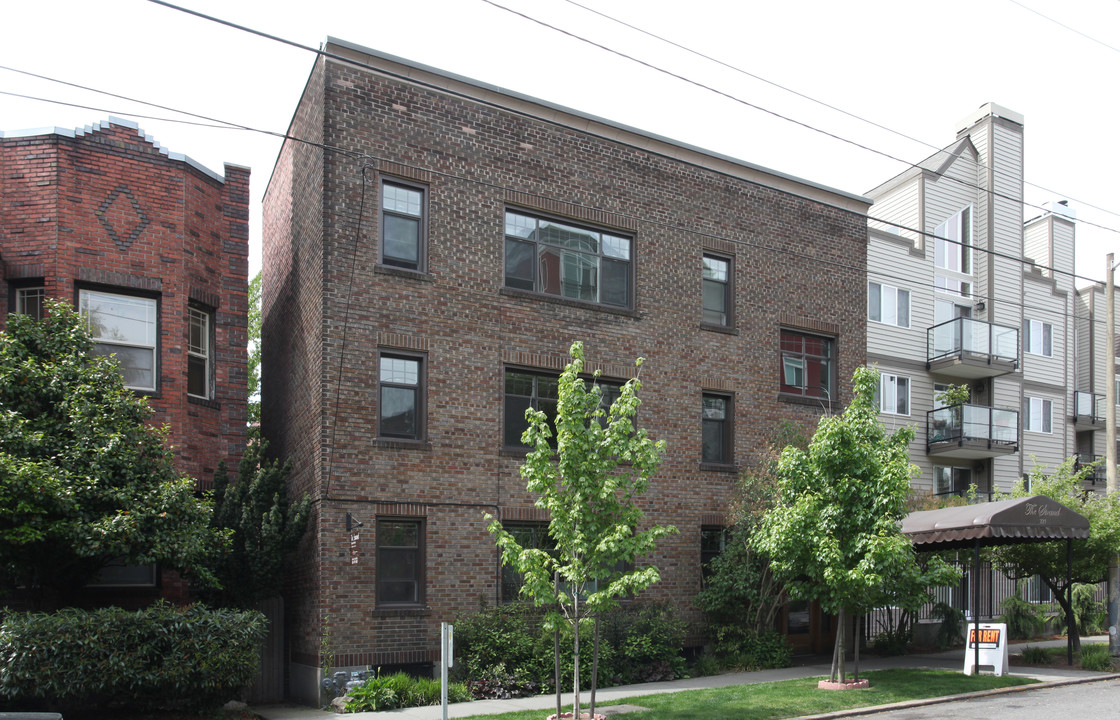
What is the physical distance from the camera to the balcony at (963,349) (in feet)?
93.3

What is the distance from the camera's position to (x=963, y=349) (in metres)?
28.5

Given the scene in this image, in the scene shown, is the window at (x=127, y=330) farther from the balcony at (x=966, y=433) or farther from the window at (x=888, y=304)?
the balcony at (x=966, y=433)

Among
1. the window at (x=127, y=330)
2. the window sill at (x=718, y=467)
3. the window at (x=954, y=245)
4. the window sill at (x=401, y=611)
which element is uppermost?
the window at (x=954, y=245)

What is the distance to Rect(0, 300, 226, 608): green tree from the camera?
42.8 feet

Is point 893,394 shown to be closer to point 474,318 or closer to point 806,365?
point 806,365

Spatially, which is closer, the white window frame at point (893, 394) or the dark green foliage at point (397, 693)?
the dark green foliage at point (397, 693)

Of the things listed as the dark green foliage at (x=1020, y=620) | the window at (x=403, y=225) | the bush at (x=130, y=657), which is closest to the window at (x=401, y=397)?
the window at (x=403, y=225)

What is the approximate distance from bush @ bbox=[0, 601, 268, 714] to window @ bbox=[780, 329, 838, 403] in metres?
13.2

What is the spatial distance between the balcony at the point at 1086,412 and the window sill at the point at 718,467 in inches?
744

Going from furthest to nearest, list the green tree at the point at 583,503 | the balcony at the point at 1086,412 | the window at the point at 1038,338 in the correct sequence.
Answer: the balcony at the point at 1086,412
the window at the point at 1038,338
the green tree at the point at 583,503

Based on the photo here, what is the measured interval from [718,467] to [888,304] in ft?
34.0

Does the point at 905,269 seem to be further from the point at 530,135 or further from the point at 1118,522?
the point at 530,135

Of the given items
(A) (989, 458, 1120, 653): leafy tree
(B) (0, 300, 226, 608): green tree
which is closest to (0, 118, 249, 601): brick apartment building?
(B) (0, 300, 226, 608): green tree

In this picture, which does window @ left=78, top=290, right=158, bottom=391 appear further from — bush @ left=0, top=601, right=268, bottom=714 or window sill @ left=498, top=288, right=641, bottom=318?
window sill @ left=498, top=288, right=641, bottom=318
